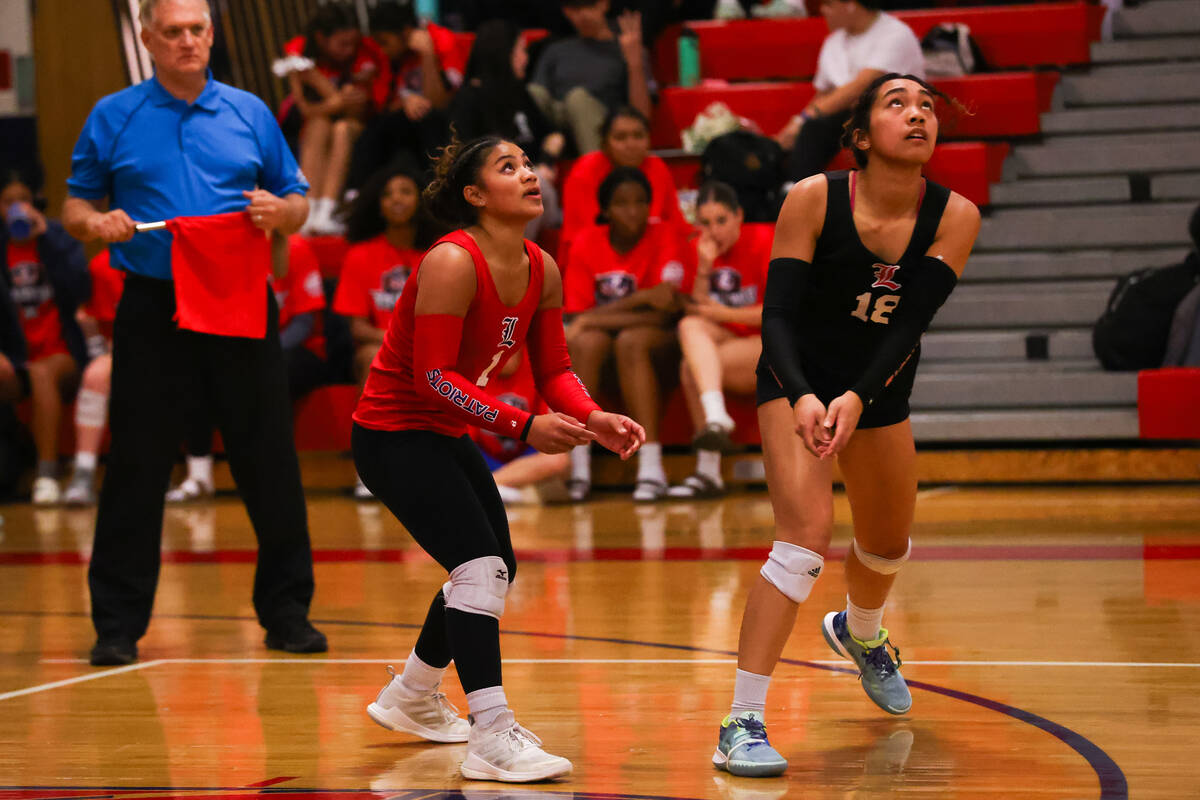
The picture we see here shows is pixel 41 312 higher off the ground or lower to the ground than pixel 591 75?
lower

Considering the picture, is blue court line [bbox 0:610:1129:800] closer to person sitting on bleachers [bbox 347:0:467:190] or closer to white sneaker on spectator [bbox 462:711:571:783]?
white sneaker on spectator [bbox 462:711:571:783]

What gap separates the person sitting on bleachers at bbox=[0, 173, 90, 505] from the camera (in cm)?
812

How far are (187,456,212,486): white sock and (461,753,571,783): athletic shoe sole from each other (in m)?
5.45

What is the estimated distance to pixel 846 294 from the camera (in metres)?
3.11

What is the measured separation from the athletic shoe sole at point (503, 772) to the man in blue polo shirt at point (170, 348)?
1396 millimetres

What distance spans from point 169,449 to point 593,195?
3990mm

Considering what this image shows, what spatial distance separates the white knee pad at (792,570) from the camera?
2916mm

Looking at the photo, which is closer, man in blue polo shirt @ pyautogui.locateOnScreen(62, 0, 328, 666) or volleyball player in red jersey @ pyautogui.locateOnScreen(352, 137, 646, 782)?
volleyball player in red jersey @ pyautogui.locateOnScreen(352, 137, 646, 782)

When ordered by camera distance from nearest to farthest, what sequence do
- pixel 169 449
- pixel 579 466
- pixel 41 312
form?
pixel 169 449, pixel 579 466, pixel 41 312

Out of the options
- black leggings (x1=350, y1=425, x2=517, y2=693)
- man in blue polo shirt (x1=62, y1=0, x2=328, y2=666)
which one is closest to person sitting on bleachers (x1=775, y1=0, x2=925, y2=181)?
man in blue polo shirt (x1=62, y1=0, x2=328, y2=666)

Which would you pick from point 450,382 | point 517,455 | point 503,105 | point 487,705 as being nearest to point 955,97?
point 503,105

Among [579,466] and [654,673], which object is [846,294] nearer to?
[654,673]

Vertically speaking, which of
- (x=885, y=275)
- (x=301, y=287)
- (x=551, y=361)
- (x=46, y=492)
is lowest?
(x=46, y=492)

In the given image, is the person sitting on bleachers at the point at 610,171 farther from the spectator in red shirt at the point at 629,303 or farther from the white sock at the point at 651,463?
the white sock at the point at 651,463
